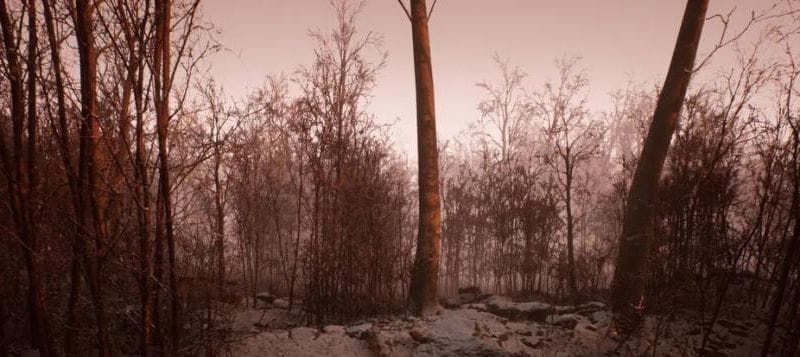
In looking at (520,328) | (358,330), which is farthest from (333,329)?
(520,328)

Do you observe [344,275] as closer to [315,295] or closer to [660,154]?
[315,295]

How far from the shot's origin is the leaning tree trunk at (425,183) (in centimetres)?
657

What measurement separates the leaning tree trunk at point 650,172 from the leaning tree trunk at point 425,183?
121 inches

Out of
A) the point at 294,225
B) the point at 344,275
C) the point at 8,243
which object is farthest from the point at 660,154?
the point at 294,225

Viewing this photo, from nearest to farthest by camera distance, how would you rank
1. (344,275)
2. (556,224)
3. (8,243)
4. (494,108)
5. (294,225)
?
(8,243) → (344,275) → (556,224) → (294,225) → (494,108)

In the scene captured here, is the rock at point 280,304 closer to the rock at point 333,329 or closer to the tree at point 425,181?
the rock at point 333,329

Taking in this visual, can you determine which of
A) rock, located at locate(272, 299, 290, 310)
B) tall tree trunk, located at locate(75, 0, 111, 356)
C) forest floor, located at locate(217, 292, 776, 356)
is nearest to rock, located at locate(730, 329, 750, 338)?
forest floor, located at locate(217, 292, 776, 356)

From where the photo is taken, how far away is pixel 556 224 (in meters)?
12.6

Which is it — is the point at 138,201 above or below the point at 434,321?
above

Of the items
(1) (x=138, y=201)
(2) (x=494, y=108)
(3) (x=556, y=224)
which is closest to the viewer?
(1) (x=138, y=201)

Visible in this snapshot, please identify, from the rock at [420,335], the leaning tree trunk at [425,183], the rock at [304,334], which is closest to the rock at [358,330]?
the rock at [304,334]

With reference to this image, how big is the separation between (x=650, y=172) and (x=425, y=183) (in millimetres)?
3701

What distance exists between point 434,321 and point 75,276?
15.5ft

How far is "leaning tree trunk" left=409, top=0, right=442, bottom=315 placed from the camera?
21.5 ft
